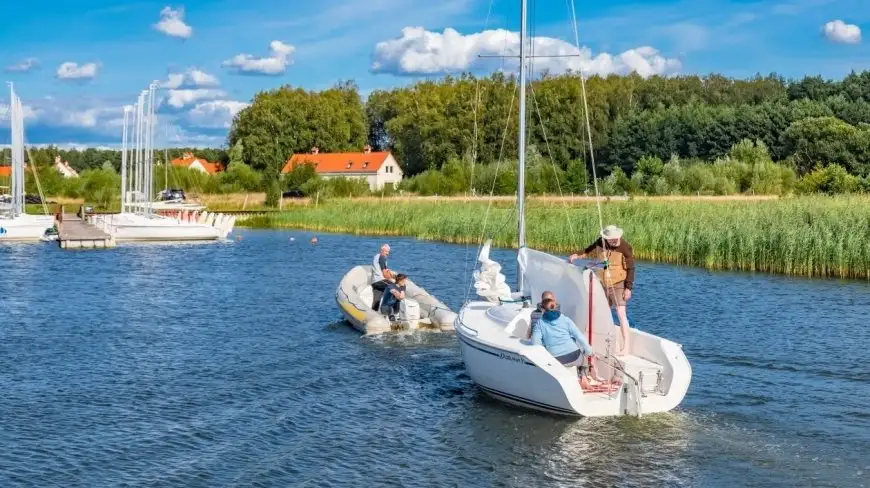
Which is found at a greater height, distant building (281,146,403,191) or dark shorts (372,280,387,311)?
distant building (281,146,403,191)

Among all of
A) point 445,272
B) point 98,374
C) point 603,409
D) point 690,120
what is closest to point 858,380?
point 603,409

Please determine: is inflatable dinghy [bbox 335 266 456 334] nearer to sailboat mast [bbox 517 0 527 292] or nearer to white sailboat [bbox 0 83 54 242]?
sailboat mast [bbox 517 0 527 292]

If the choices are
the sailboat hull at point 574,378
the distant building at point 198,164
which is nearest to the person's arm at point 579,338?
the sailboat hull at point 574,378

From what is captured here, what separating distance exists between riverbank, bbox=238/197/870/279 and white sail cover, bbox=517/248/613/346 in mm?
6052

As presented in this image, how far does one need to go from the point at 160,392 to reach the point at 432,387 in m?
4.44

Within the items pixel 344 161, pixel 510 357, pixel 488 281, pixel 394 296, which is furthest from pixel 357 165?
pixel 510 357

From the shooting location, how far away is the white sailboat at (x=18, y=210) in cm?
4988

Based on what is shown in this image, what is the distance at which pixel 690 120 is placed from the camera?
7862 cm

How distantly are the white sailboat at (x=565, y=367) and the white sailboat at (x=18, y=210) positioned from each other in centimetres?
4035

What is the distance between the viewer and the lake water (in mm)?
11727

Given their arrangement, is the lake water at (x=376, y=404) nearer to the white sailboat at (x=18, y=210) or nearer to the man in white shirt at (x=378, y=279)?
the man in white shirt at (x=378, y=279)

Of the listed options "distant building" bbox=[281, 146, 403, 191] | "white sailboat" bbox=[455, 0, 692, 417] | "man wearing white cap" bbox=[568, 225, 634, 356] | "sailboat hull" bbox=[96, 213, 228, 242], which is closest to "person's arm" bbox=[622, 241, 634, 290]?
"man wearing white cap" bbox=[568, 225, 634, 356]

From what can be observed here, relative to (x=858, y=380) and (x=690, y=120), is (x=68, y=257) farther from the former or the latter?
(x=690, y=120)

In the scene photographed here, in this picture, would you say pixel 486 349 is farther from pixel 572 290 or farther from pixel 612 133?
pixel 612 133
